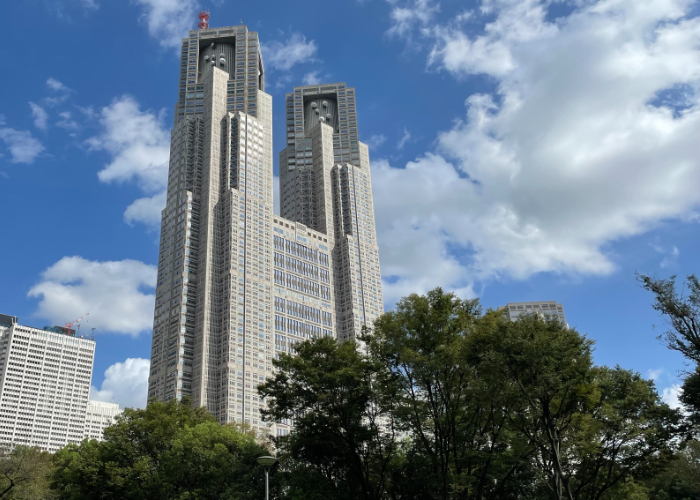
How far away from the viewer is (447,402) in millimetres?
39312

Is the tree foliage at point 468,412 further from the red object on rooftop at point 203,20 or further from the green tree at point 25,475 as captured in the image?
the red object on rooftop at point 203,20

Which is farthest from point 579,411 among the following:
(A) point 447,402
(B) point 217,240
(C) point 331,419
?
(B) point 217,240

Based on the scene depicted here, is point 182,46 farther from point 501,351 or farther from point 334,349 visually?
point 501,351

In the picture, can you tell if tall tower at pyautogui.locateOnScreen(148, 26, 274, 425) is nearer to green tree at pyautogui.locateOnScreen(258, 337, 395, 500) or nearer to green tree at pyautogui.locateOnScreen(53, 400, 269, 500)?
green tree at pyautogui.locateOnScreen(53, 400, 269, 500)

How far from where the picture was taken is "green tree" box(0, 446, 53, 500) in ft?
166

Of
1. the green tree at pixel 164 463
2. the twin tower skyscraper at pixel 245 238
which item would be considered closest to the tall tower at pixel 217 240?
the twin tower skyscraper at pixel 245 238

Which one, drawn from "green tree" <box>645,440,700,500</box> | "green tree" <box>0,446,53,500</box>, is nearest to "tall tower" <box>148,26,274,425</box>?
"green tree" <box>0,446,53,500</box>

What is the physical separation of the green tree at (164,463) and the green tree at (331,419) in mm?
3168

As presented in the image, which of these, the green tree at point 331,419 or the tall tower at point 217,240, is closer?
the green tree at point 331,419

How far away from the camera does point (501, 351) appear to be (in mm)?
35844

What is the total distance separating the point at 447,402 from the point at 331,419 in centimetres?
816

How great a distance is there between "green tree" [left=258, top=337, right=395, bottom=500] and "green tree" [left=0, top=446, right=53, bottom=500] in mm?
18689

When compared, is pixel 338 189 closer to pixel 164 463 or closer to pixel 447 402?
pixel 164 463

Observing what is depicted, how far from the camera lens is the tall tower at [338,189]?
5655 inches
